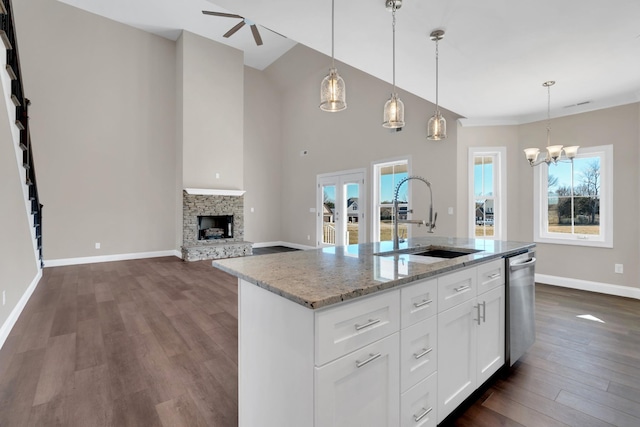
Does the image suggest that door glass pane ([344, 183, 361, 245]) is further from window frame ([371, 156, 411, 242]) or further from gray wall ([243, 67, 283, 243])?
gray wall ([243, 67, 283, 243])

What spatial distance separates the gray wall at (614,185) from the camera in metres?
4.12

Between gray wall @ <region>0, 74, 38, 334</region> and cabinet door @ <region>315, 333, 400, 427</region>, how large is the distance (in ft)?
10.4

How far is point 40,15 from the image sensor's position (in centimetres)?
562

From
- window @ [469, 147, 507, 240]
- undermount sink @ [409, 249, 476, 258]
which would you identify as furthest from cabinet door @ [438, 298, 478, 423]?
window @ [469, 147, 507, 240]

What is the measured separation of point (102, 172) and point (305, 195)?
15.0 ft

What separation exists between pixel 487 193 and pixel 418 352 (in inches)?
180

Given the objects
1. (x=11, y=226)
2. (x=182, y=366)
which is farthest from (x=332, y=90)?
(x=11, y=226)

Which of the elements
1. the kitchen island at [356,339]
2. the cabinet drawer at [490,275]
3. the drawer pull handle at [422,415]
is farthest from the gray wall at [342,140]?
the drawer pull handle at [422,415]

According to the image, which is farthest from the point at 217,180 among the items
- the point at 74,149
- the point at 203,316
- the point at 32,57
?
the point at 203,316

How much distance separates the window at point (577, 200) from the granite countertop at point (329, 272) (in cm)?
350

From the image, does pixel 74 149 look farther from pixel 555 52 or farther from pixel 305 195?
pixel 555 52

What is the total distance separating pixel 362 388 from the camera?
1198 millimetres

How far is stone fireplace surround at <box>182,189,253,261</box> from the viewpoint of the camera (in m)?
6.63

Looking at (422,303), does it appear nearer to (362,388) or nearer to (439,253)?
(362,388)
